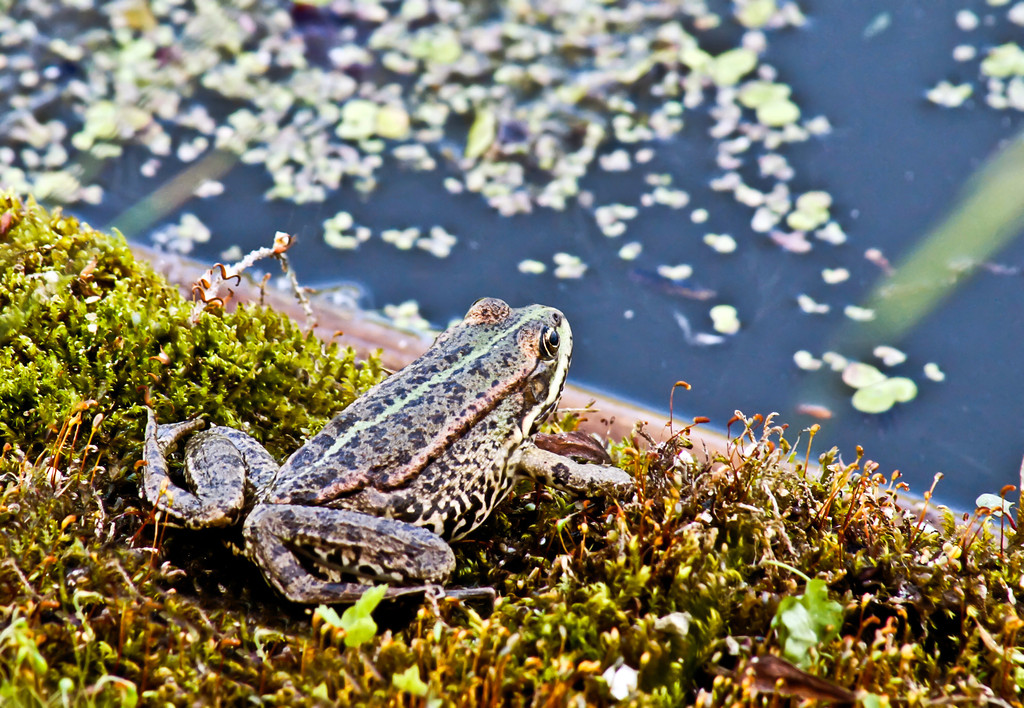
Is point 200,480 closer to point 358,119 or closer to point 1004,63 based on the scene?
point 358,119

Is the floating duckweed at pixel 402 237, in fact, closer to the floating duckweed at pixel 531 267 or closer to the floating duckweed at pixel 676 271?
the floating duckweed at pixel 531 267

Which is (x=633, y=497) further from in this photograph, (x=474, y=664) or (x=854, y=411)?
(x=854, y=411)

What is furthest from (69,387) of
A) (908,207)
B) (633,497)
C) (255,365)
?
(908,207)

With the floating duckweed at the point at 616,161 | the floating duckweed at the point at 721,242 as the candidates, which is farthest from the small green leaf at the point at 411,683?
the floating duckweed at the point at 616,161

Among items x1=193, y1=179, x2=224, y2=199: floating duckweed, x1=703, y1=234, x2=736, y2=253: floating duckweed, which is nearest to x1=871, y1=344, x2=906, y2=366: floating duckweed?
x1=703, y1=234, x2=736, y2=253: floating duckweed

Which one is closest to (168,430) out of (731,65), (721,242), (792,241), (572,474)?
(572,474)

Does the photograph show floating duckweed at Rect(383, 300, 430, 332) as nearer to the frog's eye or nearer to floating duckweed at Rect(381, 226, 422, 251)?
floating duckweed at Rect(381, 226, 422, 251)

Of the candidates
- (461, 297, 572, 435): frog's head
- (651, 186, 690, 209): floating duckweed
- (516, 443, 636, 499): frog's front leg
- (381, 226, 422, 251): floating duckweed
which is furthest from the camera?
(651, 186, 690, 209): floating duckweed
